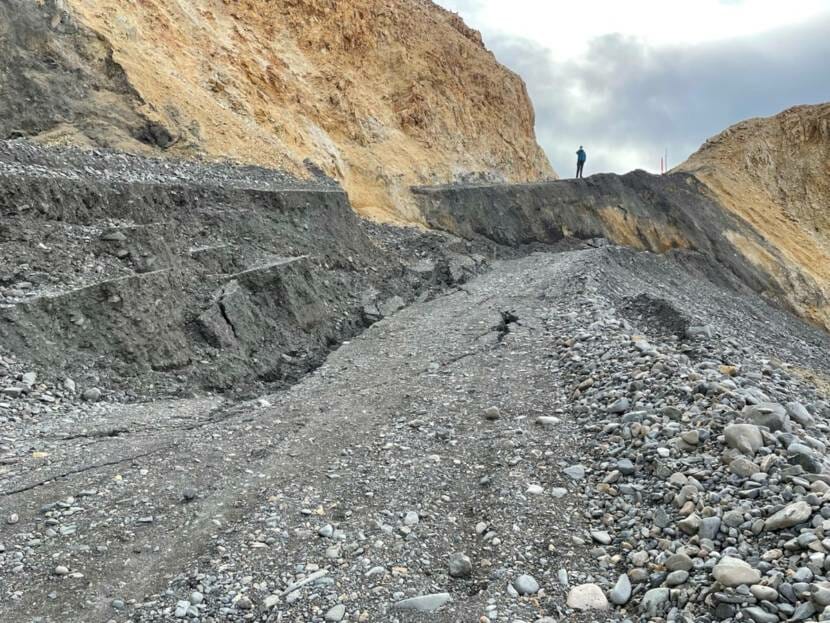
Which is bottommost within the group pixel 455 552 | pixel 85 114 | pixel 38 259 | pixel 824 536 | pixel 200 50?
pixel 455 552

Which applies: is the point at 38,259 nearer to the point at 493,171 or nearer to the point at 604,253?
the point at 604,253

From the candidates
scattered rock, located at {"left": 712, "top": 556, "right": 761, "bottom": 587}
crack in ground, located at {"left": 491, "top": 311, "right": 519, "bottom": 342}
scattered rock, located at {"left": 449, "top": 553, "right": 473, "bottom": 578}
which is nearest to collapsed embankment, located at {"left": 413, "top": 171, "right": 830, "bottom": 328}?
crack in ground, located at {"left": 491, "top": 311, "right": 519, "bottom": 342}

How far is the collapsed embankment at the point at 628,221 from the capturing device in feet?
97.7

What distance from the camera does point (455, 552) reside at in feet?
18.1

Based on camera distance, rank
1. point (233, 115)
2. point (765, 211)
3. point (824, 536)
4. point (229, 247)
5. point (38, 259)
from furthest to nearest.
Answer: point (765, 211), point (233, 115), point (229, 247), point (38, 259), point (824, 536)

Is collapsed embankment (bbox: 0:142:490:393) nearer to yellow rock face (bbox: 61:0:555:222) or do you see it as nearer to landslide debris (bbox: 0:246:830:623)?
landslide debris (bbox: 0:246:830:623)

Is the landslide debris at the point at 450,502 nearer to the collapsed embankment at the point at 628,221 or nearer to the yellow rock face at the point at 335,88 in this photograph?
the yellow rock face at the point at 335,88

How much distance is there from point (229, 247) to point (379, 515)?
10.0 m

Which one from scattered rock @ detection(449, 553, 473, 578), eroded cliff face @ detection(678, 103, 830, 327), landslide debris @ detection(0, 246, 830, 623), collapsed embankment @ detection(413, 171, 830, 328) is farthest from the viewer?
eroded cliff face @ detection(678, 103, 830, 327)

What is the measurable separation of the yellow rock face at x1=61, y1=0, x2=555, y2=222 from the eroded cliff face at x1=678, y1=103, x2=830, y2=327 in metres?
13.9

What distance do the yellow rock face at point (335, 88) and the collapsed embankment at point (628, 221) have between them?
302 centimetres

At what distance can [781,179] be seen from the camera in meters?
43.2

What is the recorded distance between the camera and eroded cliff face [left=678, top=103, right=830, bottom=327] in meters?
37.7

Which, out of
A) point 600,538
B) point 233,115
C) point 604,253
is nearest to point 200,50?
point 233,115
